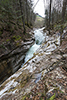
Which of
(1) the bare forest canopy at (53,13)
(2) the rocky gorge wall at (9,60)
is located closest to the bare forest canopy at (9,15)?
(2) the rocky gorge wall at (9,60)

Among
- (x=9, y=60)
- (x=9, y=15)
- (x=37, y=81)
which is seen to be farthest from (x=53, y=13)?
(x=37, y=81)

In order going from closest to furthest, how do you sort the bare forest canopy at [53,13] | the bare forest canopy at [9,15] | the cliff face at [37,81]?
the cliff face at [37,81], the bare forest canopy at [9,15], the bare forest canopy at [53,13]

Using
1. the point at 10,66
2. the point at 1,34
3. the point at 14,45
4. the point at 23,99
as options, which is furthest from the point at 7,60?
the point at 23,99

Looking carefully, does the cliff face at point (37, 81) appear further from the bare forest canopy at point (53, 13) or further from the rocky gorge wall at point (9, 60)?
the bare forest canopy at point (53, 13)

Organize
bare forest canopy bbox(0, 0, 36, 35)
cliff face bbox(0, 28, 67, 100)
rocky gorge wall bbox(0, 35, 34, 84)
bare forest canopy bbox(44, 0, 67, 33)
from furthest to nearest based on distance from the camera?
bare forest canopy bbox(44, 0, 67, 33)
bare forest canopy bbox(0, 0, 36, 35)
rocky gorge wall bbox(0, 35, 34, 84)
cliff face bbox(0, 28, 67, 100)

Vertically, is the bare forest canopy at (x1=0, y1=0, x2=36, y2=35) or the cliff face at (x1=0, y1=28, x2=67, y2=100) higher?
the bare forest canopy at (x1=0, y1=0, x2=36, y2=35)

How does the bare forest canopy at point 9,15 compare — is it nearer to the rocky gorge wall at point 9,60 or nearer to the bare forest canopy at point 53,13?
the rocky gorge wall at point 9,60

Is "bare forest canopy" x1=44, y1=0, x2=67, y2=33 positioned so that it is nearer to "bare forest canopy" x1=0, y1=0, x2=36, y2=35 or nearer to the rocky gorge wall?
"bare forest canopy" x1=0, y1=0, x2=36, y2=35

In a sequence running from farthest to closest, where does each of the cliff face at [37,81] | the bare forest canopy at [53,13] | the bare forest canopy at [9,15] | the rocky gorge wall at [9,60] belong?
1. the bare forest canopy at [53,13]
2. the bare forest canopy at [9,15]
3. the rocky gorge wall at [9,60]
4. the cliff face at [37,81]

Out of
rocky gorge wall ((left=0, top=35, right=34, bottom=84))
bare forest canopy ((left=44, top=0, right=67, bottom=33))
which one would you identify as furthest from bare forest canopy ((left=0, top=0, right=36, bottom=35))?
bare forest canopy ((left=44, top=0, right=67, bottom=33))

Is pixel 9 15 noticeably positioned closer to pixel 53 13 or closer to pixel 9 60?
pixel 9 60

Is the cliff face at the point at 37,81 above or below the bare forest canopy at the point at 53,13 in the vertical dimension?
below

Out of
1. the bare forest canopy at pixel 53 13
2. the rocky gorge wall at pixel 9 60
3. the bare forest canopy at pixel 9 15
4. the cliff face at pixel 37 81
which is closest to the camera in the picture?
the cliff face at pixel 37 81

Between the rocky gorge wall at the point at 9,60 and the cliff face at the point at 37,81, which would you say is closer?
the cliff face at the point at 37,81
